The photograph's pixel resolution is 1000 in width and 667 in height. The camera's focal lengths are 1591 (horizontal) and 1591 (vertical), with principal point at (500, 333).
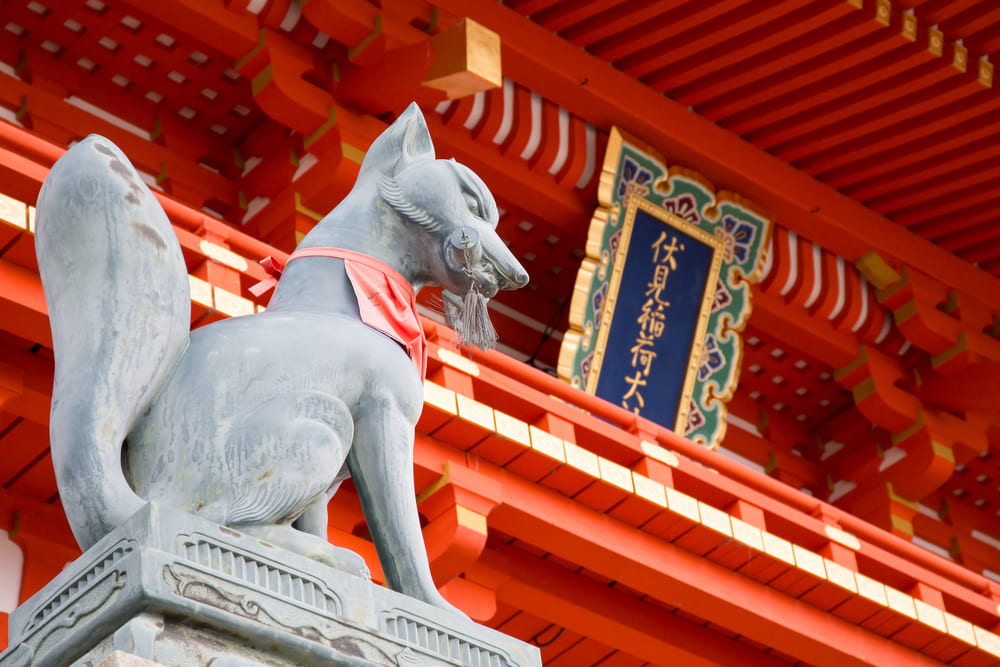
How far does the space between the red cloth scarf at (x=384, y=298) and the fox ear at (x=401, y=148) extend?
192mm

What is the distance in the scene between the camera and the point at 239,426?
232 cm

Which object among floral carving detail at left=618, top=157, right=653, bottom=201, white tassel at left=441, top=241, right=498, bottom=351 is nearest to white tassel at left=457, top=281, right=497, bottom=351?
white tassel at left=441, top=241, right=498, bottom=351

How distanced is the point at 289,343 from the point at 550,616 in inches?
123

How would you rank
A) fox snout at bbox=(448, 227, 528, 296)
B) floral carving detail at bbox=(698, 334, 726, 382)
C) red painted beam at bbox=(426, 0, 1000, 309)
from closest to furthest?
fox snout at bbox=(448, 227, 528, 296) → red painted beam at bbox=(426, 0, 1000, 309) → floral carving detail at bbox=(698, 334, 726, 382)

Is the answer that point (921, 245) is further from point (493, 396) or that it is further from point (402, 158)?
point (402, 158)

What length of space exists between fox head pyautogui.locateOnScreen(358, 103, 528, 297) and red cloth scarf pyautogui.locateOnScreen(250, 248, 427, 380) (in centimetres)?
9

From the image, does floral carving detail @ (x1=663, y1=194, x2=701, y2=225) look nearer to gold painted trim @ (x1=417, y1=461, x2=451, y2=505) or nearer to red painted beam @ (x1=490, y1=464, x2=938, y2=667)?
red painted beam @ (x1=490, y1=464, x2=938, y2=667)

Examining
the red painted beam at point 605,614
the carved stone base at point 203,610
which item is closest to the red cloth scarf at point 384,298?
the carved stone base at point 203,610

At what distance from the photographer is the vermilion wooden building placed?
4934 mm

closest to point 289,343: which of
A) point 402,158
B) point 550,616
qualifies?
point 402,158

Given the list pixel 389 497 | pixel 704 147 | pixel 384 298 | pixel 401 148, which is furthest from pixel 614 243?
pixel 389 497

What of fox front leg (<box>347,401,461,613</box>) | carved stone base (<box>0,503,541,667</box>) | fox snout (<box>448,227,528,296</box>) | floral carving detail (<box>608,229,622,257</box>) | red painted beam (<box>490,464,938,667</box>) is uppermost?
floral carving detail (<box>608,229,622,257</box>)

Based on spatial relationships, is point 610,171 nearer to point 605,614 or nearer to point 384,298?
point 605,614

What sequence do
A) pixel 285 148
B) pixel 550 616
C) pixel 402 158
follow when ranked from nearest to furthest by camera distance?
pixel 402 158
pixel 550 616
pixel 285 148
